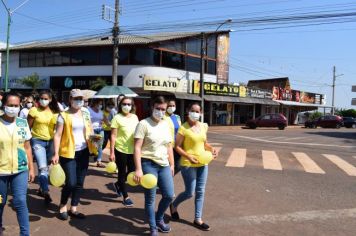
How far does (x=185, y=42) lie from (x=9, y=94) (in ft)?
99.9

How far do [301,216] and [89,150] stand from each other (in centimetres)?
335

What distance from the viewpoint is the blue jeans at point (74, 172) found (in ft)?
18.7

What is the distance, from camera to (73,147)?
225 inches

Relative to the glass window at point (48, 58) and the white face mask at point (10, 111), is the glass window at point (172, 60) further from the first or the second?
the white face mask at point (10, 111)

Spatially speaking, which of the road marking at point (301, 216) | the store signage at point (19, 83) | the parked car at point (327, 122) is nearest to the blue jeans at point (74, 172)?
the road marking at point (301, 216)

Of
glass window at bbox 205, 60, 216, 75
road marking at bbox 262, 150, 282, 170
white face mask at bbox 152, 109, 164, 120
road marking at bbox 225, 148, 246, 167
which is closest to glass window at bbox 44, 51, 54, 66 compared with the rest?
glass window at bbox 205, 60, 216, 75

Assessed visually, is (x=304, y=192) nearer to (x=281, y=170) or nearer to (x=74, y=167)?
(x=281, y=170)

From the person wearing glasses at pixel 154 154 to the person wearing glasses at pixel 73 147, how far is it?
1.14 meters

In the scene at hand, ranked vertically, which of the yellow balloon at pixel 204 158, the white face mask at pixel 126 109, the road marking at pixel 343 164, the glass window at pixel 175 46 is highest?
the glass window at pixel 175 46

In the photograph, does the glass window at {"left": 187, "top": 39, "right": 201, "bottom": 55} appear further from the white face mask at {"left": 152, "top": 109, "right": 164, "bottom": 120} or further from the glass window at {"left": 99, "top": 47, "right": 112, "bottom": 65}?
the white face mask at {"left": 152, "top": 109, "right": 164, "bottom": 120}

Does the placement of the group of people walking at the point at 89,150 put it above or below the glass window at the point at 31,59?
below

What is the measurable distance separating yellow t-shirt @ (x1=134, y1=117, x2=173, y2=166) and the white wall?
26.3 m

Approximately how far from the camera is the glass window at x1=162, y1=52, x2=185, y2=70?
1289 inches

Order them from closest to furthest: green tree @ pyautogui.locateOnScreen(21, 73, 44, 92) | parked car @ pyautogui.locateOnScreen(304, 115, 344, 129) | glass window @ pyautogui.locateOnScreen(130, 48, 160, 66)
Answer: glass window @ pyautogui.locateOnScreen(130, 48, 160, 66) → green tree @ pyautogui.locateOnScreen(21, 73, 44, 92) → parked car @ pyautogui.locateOnScreen(304, 115, 344, 129)
